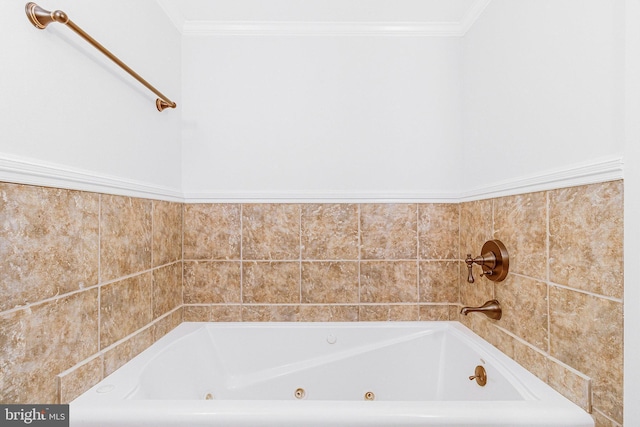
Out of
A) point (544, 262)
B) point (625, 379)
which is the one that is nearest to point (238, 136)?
point (544, 262)

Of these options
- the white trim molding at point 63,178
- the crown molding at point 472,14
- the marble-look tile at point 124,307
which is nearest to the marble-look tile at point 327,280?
the marble-look tile at point 124,307

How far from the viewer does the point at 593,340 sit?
94 centimetres

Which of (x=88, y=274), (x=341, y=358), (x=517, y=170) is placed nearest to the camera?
(x=88, y=274)

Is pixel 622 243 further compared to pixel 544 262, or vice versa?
pixel 544 262

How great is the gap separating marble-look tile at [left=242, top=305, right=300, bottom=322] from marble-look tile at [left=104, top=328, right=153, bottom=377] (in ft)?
1.56

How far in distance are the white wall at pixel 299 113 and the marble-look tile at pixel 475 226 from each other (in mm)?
173

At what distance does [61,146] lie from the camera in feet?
3.21

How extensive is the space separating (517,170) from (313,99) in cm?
101

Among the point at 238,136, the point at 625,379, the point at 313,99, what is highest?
the point at 313,99

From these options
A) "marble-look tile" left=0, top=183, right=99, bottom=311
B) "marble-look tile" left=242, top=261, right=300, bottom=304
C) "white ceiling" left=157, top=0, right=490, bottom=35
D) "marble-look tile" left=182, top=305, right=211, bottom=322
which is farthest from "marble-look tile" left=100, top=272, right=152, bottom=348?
"white ceiling" left=157, top=0, right=490, bottom=35

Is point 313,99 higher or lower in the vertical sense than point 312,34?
lower

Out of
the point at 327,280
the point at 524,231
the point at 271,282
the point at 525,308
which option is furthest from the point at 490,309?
the point at 271,282

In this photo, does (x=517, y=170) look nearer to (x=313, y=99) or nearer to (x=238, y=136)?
(x=313, y=99)

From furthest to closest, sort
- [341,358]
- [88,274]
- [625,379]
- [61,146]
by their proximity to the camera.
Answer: [341,358] < [88,274] < [61,146] < [625,379]
